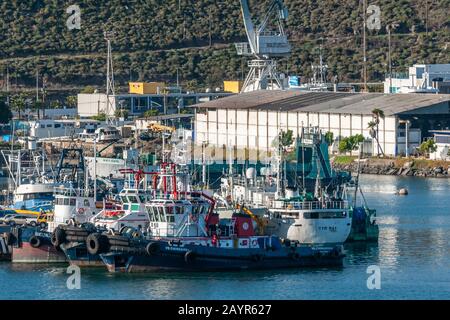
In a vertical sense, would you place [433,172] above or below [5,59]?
below

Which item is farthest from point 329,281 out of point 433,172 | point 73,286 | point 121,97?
point 121,97

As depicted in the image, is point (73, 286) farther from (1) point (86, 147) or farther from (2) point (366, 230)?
(1) point (86, 147)

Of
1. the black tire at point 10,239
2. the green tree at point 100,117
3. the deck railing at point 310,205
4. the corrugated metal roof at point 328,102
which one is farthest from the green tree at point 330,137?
the black tire at point 10,239

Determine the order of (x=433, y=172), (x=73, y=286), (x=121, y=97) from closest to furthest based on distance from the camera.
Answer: (x=73, y=286), (x=433, y=172), (x=121, y=97)

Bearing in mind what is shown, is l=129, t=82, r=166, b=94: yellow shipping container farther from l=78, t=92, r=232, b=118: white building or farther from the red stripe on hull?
the red stripe on hull

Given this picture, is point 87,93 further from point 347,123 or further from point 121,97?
point 347,123

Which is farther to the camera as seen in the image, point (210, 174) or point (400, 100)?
point (400, 100)

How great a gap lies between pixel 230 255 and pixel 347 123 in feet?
178

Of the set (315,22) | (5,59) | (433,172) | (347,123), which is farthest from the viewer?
(315,22)

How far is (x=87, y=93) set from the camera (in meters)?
152

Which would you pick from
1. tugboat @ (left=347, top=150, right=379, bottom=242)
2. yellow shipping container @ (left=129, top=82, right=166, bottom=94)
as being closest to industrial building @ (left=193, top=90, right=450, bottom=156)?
yellow shipping container @ (left=129, top=82, right=166, bottom=94)

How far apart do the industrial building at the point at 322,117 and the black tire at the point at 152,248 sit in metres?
47.8

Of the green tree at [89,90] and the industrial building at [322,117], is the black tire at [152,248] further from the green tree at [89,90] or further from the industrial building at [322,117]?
the green tree at [89,90]

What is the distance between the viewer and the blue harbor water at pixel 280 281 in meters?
64.6
